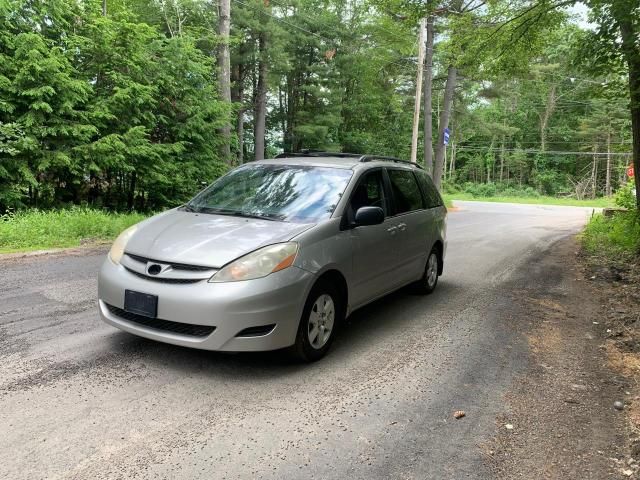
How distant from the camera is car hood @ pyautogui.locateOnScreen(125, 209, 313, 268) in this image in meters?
3.72

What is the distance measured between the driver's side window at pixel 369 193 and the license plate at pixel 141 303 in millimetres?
1962

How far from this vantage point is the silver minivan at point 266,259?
3.61 m

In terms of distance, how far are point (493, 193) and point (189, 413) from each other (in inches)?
2285

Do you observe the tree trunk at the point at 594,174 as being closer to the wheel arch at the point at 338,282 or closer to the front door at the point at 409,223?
the front door at the point at 409,223

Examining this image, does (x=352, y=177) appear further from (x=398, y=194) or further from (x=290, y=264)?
(x=290, y=264)

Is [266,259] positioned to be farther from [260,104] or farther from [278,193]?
[260,104]

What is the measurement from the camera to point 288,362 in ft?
13.4

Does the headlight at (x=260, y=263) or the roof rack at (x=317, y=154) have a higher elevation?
the roof rack at (x=317, y=154)

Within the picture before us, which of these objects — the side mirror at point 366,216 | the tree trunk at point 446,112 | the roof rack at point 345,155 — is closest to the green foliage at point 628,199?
the roof rack at point 345,155

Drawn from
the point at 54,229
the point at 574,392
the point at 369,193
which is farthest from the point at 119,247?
the point at 54,229

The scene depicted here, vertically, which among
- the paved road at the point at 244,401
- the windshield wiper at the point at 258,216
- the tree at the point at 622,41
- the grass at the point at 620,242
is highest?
the tree at the point at 622,41

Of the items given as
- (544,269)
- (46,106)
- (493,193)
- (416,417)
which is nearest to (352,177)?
(416,417)

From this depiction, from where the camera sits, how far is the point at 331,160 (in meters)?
5.41

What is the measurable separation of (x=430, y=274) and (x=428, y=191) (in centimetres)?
112
